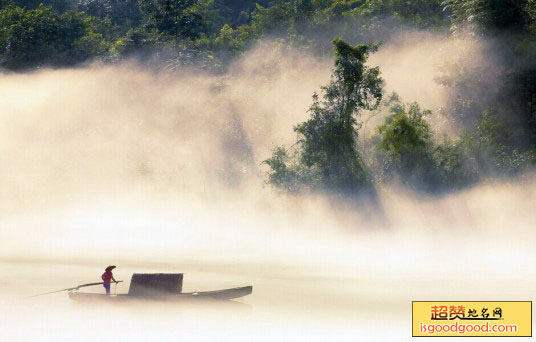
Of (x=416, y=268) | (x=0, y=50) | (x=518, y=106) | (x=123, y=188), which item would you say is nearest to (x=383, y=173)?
(x=518, y=106)

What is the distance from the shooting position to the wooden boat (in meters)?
39.3

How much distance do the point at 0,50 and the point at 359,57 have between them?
42433mm

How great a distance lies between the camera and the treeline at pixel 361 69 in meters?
64.7

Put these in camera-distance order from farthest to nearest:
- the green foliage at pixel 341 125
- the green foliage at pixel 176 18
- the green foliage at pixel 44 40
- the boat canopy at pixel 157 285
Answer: the green foliage at pixel 176 18 → the green foliage at pixel 44 40 → the green foliage at pixel 341 125 → the boat canopy at pixel 157 285

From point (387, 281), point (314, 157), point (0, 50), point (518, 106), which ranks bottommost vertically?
point (387, 281)

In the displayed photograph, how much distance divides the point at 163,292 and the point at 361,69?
1116 inches

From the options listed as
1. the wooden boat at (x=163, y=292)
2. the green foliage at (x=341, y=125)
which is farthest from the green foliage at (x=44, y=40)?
the wooden boat at (x=163, y=292)

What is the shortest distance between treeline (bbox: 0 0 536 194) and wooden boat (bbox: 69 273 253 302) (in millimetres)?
26095

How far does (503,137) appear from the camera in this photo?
67562 millimetres

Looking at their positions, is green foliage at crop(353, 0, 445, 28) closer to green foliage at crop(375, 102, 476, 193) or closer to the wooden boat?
green foliage at crop(375, 102, 476, 193)

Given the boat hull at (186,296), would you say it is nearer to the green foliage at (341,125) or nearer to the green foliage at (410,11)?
the green foliage at (341,125)

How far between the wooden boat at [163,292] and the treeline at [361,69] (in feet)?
85.6

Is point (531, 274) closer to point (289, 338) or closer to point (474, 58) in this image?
point (289, 338)

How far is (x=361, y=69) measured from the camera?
6359 cm
